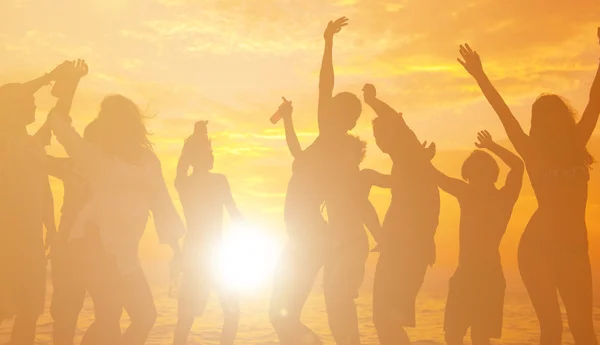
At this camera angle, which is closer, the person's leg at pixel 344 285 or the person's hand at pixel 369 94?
the person's hand at pixel 369 94

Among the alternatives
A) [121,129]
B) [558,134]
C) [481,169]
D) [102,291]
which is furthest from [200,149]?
[558,134]

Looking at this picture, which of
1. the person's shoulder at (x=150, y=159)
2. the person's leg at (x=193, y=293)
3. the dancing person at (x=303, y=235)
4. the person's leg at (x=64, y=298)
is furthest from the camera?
the person's leg at (x=193, y=293)

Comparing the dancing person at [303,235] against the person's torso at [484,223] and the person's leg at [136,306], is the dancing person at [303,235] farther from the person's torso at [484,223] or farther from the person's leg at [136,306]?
the person's torso at [484,223]

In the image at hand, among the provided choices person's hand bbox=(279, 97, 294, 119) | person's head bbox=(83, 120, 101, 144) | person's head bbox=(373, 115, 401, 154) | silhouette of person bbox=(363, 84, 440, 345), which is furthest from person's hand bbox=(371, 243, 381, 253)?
person's head bbox=(83, 120, 101, 144)

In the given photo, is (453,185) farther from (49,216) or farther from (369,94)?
(49,216)

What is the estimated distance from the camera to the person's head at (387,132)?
5.53m

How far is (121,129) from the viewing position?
5312 millimetres

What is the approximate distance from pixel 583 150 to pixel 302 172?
2.50 meters

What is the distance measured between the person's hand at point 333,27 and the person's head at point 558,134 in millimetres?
2035

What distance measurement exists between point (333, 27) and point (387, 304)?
2705mm

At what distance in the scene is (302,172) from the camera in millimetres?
5738

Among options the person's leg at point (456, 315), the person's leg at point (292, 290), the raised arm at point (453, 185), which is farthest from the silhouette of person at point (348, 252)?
the person's leg at point (456, 315)

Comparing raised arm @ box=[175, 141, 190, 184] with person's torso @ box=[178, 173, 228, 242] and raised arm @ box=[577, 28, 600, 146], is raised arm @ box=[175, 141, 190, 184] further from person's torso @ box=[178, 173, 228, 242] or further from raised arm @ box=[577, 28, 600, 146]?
raised arm @ box=[577, 28, 600, 146]

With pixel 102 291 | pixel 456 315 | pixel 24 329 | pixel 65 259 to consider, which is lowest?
pixel 24 329
